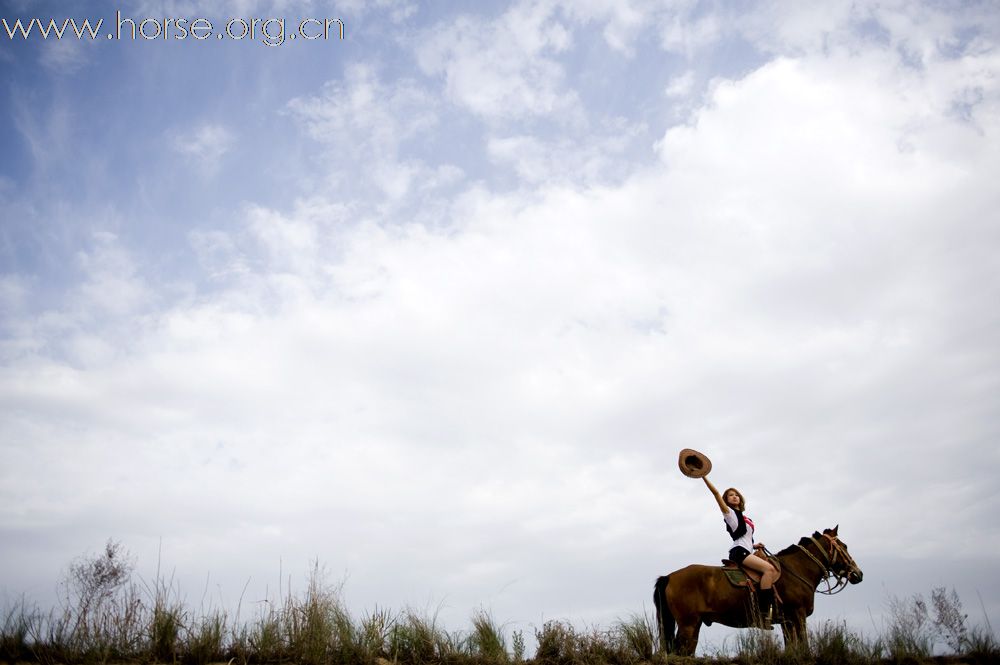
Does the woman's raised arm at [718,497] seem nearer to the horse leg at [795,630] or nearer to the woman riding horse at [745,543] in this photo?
the woman riding horse at [745,543]

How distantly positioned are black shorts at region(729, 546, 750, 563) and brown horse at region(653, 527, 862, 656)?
0.32 meters

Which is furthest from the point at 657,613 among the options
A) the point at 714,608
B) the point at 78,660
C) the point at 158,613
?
the point at 78,660

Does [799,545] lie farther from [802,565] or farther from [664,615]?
[664,615]

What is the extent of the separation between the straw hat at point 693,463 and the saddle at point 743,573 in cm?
172

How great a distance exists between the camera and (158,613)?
32.1ft

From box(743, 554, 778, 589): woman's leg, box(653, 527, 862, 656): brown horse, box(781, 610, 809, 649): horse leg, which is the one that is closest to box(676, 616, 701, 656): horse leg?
box(653, 527, 862, 656): brown horse

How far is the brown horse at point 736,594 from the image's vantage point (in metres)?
12.5

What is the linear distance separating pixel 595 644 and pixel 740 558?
3.46 metres

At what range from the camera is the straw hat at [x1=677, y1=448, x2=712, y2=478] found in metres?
13.7

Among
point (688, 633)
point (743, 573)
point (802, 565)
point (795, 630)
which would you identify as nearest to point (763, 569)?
point (743, 573)

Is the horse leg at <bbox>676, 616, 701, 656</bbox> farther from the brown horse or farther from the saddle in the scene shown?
the saddle

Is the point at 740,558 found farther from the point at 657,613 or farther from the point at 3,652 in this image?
the point at 3,652

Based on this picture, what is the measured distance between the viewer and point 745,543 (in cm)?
1300

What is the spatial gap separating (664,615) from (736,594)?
4.56 ft
